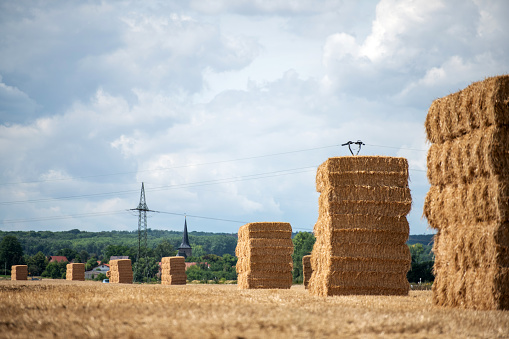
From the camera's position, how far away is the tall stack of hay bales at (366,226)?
53.1 feet

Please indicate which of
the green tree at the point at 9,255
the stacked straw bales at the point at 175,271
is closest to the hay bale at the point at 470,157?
the stacked straw bales at the point at 175,271

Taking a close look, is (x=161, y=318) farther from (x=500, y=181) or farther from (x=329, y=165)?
(x=329, y=165)

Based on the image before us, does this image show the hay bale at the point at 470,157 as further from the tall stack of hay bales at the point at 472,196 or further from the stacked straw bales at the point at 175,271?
the stacked straw bales at the point at 175,271

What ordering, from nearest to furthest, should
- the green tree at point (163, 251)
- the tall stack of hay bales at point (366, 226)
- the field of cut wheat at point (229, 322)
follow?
the field of cut wheat at point (229, 322), the tall stack of hay bales at point (366, 226), the green tree at point (163, 251)

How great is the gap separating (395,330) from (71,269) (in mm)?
58614

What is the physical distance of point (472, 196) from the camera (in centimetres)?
1130

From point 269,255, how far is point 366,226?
12.1 meters

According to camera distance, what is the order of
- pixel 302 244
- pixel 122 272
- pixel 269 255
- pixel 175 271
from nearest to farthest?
pixel 269 255, pixel 175 271, pixel 122 272, pixel 302 244

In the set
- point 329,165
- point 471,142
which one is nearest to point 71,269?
point 329,165

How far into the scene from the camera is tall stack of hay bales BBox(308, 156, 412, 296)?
53.1 feet

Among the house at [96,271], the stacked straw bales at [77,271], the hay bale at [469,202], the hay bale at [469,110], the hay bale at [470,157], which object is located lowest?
the house at [96,271]

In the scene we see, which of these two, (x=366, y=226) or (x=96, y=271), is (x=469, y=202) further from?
(x=96, y=271)

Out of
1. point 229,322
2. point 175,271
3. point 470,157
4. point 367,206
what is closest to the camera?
point 229,322

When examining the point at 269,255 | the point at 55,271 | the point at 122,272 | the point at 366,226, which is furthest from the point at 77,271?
the point at 55,271
